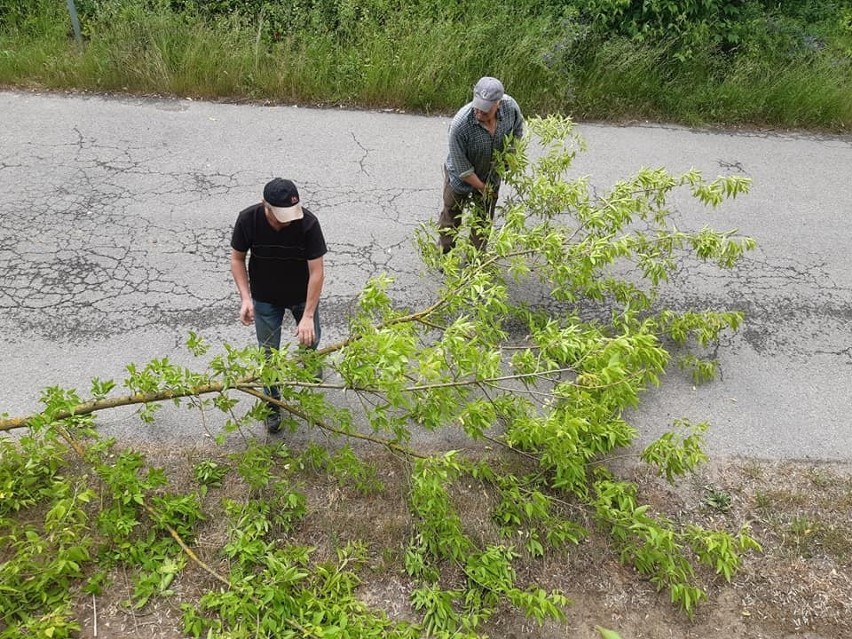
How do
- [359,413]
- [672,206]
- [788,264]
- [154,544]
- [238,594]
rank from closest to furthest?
[238,594] < [154,544] < [359,413] < [788,264] < [672,206]

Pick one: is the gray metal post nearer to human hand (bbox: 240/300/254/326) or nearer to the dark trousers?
the dark trousers

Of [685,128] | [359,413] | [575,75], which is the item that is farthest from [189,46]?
[685,128]

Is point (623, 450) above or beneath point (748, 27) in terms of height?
beneath

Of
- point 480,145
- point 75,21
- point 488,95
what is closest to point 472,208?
point 480,145

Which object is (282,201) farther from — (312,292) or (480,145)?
(480,145)

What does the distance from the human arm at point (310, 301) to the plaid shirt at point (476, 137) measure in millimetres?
1567

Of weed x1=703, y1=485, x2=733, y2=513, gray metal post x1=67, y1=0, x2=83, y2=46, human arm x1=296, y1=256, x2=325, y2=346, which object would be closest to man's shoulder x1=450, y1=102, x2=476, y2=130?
human arm x1=296, y1=256, x2=325, y2=346

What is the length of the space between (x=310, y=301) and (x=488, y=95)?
6.13 ft

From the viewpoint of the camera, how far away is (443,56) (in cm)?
779

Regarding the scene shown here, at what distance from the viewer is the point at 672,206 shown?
6.65 m

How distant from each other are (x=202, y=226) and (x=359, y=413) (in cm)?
258

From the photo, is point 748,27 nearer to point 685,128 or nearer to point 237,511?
point 685,128

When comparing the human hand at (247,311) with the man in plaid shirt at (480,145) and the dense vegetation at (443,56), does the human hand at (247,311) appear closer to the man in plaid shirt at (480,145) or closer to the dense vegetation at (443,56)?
the man in plaid shirt at (480,145)

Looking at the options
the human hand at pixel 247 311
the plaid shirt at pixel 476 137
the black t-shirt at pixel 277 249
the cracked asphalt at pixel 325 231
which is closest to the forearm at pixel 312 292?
the black t-shirt at pixel 277 249
